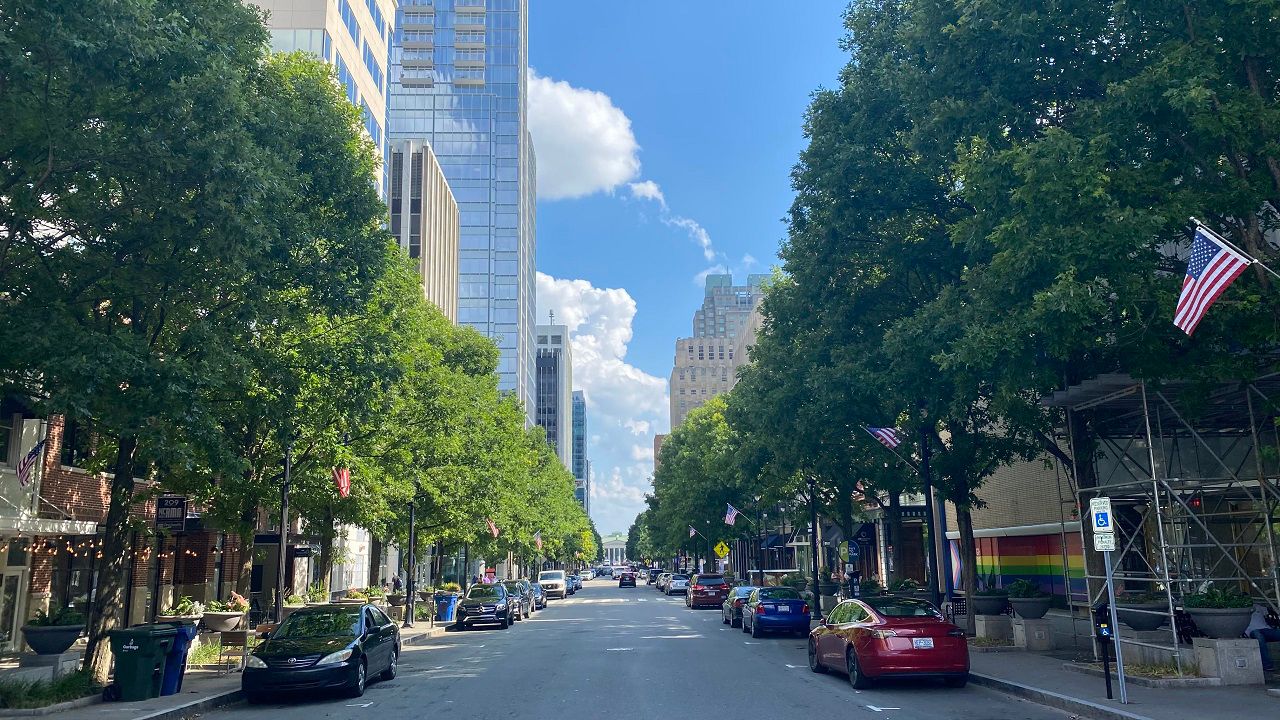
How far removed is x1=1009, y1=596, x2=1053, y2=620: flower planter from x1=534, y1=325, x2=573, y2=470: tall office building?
15056 centimetres

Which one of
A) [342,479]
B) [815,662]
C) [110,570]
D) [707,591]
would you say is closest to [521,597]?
[707,591]

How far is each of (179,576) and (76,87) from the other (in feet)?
75.6

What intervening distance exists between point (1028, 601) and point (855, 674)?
20.9 ft

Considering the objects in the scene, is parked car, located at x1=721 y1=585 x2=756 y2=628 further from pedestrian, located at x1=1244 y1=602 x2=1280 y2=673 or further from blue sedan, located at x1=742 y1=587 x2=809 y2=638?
pedestrian, located at x1=1244 y1=602 x2=1280 y2=673

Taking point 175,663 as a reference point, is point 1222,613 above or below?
above

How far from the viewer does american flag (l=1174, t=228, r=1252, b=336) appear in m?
11.2

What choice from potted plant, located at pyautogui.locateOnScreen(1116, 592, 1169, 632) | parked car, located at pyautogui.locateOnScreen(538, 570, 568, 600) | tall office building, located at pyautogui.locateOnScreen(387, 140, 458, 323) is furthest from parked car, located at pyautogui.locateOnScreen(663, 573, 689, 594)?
potted plant, located at pyautogui.locateOnScreen(1116, 592, 1169, 632)

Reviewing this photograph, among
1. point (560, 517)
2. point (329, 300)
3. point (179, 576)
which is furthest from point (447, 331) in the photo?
point (560, 517)

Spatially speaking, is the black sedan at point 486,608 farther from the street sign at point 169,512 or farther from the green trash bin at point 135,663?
the green trash bin at point 135,663

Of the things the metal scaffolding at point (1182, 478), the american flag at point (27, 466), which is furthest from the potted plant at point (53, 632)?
the metal scaffolding at point (1182, 478)

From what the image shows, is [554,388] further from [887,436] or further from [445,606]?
[887,436]

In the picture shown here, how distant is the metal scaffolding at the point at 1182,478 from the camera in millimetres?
14344

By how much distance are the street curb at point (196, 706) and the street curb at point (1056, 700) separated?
1213cm

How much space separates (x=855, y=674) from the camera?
48.9 ft
